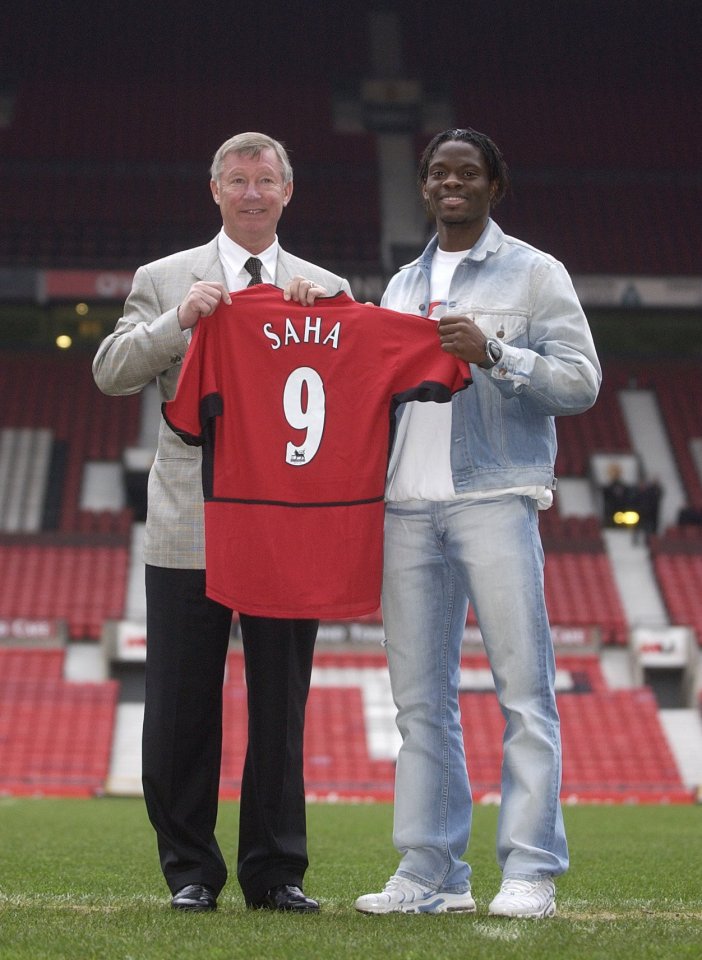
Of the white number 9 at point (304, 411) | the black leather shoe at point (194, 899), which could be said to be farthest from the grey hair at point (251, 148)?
the black leather shoe at point (194, 899)

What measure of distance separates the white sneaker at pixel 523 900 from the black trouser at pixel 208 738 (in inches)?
22.1

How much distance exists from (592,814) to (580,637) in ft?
20.2

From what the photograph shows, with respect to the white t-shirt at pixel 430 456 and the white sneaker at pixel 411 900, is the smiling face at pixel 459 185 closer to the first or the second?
the white t-shirt at pixel 430 456

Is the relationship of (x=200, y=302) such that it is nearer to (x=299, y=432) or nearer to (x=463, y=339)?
(x=299, y=432)

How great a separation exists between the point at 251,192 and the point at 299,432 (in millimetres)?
662

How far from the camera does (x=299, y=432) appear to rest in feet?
10.6

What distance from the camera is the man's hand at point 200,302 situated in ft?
10.5

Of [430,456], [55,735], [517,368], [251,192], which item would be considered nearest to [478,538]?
[430,456]

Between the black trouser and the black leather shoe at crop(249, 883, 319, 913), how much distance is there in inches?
0.9

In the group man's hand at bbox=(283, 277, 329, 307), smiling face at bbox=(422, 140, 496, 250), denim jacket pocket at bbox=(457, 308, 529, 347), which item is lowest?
denim jacket pocket at bbox=(457, 308, 529, 347)

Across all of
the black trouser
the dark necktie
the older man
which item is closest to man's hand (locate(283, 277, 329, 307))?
the older man

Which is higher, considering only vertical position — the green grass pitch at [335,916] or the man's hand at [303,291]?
the man's hand at [303,291]

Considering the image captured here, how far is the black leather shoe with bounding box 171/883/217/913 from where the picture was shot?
3131 millimetres

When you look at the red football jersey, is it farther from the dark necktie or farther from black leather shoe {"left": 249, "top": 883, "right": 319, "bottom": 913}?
black leather shoe {"left": 249, "top": 883, "right": 319, "bottom": 913}
